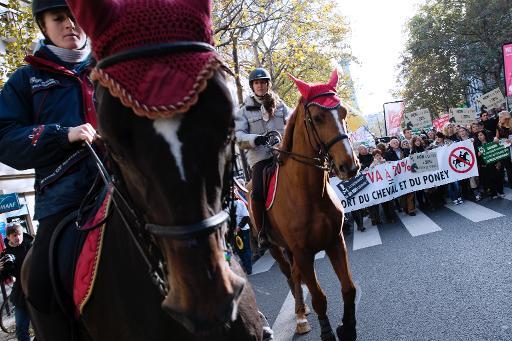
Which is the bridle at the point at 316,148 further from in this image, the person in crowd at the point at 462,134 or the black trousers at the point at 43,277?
the person in crowd at the point at 462,134

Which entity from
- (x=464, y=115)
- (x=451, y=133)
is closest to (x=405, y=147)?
(x=451, y=133)

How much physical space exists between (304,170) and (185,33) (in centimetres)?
329

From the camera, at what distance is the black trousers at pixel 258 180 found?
5.74 meters

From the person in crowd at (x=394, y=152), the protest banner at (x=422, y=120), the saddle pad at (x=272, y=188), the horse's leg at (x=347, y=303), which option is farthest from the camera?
the protest banner at (x=422, y=120)

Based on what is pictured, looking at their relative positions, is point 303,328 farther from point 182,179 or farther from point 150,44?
point 150,44

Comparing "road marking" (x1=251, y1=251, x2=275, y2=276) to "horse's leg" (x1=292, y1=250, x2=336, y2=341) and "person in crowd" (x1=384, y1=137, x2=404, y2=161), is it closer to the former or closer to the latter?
"person in crowd" (x1=384, y1=137, x2=404, y2=161)

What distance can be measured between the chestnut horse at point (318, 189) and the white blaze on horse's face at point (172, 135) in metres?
3.16

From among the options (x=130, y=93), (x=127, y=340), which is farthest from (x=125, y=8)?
(x=127, y=340)

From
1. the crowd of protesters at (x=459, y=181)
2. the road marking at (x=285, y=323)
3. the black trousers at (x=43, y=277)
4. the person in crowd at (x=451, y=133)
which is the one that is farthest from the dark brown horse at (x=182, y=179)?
the person in crowd at (x=451, y=133)

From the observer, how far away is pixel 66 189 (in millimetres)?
2430

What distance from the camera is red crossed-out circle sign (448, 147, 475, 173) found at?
37.7 ft

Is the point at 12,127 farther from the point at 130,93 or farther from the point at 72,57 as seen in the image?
the point at 130,93

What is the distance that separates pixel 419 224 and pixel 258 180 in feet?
19.9

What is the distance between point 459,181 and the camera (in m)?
12.2
